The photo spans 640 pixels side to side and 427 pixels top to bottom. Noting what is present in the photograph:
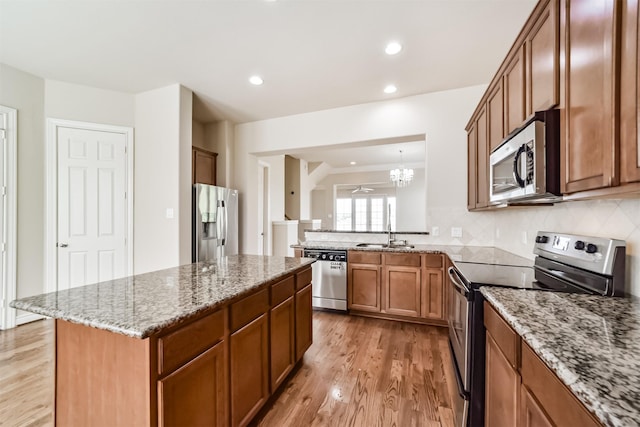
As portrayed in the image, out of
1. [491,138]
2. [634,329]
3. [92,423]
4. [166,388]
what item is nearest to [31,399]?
[92,423]

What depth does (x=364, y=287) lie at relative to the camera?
329 cm

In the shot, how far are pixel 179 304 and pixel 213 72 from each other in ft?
8.92

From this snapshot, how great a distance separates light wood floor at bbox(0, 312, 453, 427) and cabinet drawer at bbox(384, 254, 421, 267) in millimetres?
732

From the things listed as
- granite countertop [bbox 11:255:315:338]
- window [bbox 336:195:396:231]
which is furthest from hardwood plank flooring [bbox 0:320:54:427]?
window [bbox 336:195:396:231]

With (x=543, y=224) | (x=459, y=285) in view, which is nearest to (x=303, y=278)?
(x=459, y=285)

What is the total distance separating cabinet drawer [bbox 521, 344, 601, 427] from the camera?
2.04ft

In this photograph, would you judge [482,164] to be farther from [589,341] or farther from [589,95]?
[589,341]

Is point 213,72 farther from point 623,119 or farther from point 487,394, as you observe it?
point 487,394

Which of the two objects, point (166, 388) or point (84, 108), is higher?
point (84, 108)

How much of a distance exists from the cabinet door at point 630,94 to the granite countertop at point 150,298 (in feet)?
5.15

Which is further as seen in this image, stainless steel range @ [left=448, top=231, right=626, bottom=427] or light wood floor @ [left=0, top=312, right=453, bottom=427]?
light wood floor @ [left=0, top=312, right=453, bottom=427]

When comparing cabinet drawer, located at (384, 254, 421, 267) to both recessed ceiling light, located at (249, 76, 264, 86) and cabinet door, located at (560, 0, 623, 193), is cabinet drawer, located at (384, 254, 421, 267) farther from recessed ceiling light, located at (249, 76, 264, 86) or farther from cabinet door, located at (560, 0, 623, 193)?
recessed ceiling light, located at (249, 76, 264, 86)

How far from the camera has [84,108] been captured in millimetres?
3352

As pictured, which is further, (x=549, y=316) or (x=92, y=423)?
(x=92, y=423)
